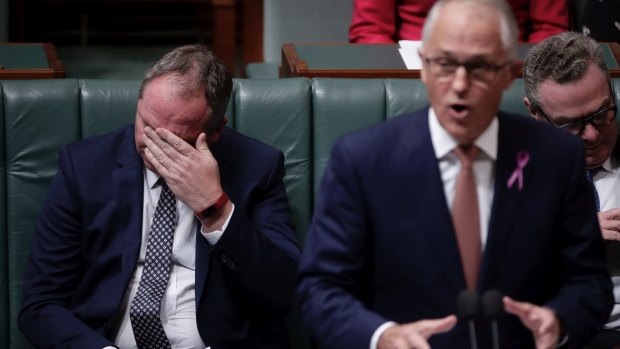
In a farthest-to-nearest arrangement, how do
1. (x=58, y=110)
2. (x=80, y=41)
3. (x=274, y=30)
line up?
(x=80, y=41)
(x=274, y=30)
(x=58, y=110)

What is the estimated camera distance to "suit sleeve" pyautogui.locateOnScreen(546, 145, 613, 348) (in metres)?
1.58

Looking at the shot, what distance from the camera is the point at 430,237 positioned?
5.07 ft

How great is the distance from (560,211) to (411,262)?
23 centimetres

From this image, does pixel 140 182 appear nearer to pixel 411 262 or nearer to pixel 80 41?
pixel 411 262

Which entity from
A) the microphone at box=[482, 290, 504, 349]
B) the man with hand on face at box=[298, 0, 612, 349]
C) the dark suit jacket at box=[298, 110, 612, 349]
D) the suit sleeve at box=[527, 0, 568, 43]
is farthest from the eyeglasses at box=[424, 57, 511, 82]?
the suit sleeve at box=[527, 0, 568, 43]

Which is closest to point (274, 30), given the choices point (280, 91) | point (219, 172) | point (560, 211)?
point (280, 91)

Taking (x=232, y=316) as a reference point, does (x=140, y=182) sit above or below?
above

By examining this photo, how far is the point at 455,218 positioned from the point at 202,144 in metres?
0.72

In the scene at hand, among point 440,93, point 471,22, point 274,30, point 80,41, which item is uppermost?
point 471,22

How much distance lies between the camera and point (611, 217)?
2104 mm

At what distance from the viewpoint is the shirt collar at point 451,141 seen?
155cm

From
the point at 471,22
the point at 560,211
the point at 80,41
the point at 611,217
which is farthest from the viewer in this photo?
the point at 80,41

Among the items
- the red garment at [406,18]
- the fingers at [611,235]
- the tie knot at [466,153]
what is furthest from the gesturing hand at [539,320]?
the red garment at [406,18]

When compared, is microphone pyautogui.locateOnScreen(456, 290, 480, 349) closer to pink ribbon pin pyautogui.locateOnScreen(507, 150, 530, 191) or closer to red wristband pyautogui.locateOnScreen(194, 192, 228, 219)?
pink ribbon pin pyautogui.locateOnScreen(507, 150, 530, 191)
